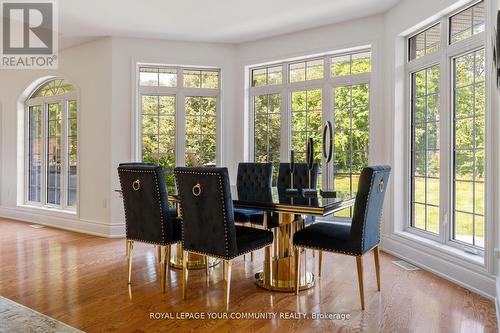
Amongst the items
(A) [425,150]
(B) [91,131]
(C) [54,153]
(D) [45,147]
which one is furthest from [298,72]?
(D) [45,147]

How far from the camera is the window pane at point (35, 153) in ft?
20.9

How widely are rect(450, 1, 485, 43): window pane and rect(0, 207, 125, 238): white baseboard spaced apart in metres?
4.57

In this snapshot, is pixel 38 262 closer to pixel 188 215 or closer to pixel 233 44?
pixel 188 215

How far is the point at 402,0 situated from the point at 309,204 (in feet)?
8.98

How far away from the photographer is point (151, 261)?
377 cm

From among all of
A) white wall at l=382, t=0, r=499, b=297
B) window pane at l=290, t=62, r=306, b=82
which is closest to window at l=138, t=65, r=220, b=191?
window pane at l=290, t=62, r=306, b=82

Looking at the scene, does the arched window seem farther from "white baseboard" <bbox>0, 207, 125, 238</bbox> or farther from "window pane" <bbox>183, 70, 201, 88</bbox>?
"window pane" <bbox>183, 70, 201, 88</bbox>

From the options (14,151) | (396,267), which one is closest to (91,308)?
(396,267)

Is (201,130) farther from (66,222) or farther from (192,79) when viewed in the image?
(66,222)

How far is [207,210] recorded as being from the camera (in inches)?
101

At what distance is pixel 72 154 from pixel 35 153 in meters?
1.21

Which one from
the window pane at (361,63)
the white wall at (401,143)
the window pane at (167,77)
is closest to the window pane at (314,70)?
the window pane at (361,63)

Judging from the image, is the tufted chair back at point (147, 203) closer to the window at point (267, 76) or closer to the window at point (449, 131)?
the window at point (449, 131)

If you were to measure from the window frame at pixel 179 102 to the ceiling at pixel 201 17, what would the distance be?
0.49 meters
